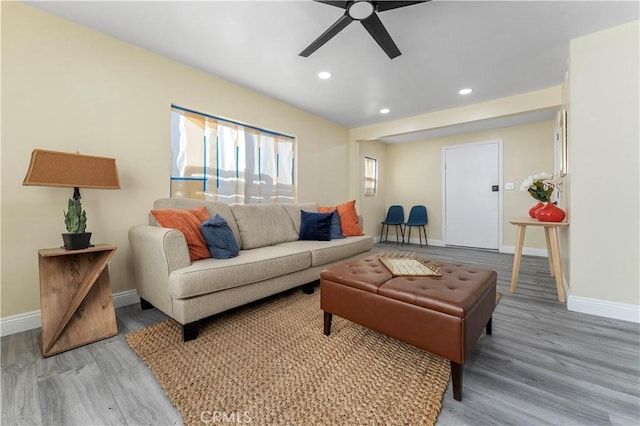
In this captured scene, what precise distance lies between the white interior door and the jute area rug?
421 cm

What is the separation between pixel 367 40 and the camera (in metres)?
2.30

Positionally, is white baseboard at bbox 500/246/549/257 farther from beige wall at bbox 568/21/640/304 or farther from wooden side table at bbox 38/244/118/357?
wooden side table at bbox 38/244/118/357

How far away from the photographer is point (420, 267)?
181 centimetres

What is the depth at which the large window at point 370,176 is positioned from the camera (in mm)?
5547

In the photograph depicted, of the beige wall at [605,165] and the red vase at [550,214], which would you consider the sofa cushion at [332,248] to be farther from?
the beige wall at [605,165]

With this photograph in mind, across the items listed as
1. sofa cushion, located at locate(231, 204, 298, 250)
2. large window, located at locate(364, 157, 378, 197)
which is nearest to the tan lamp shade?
sofa cushion, located at locate(231, 204, 298, 250)

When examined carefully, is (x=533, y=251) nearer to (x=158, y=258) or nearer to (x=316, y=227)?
(x=316, y=227)

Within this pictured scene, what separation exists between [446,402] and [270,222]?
7.35ft

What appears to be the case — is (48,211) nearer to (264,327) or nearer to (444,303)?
(264,327)

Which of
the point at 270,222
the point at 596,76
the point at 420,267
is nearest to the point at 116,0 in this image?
the point at 270,222

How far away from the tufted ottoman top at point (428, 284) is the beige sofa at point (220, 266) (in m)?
0.64

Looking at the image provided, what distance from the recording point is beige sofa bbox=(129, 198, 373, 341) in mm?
1729

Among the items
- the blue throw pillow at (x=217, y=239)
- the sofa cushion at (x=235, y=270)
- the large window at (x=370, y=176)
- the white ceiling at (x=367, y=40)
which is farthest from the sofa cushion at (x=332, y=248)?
the large window at (x=370, y=176)

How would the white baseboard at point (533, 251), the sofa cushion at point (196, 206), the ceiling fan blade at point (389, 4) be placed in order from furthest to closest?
the white baseboard at point (533, 251) → the sofa cushion at point (196, 206) → the ceiling fan blade at point (389, 4)
